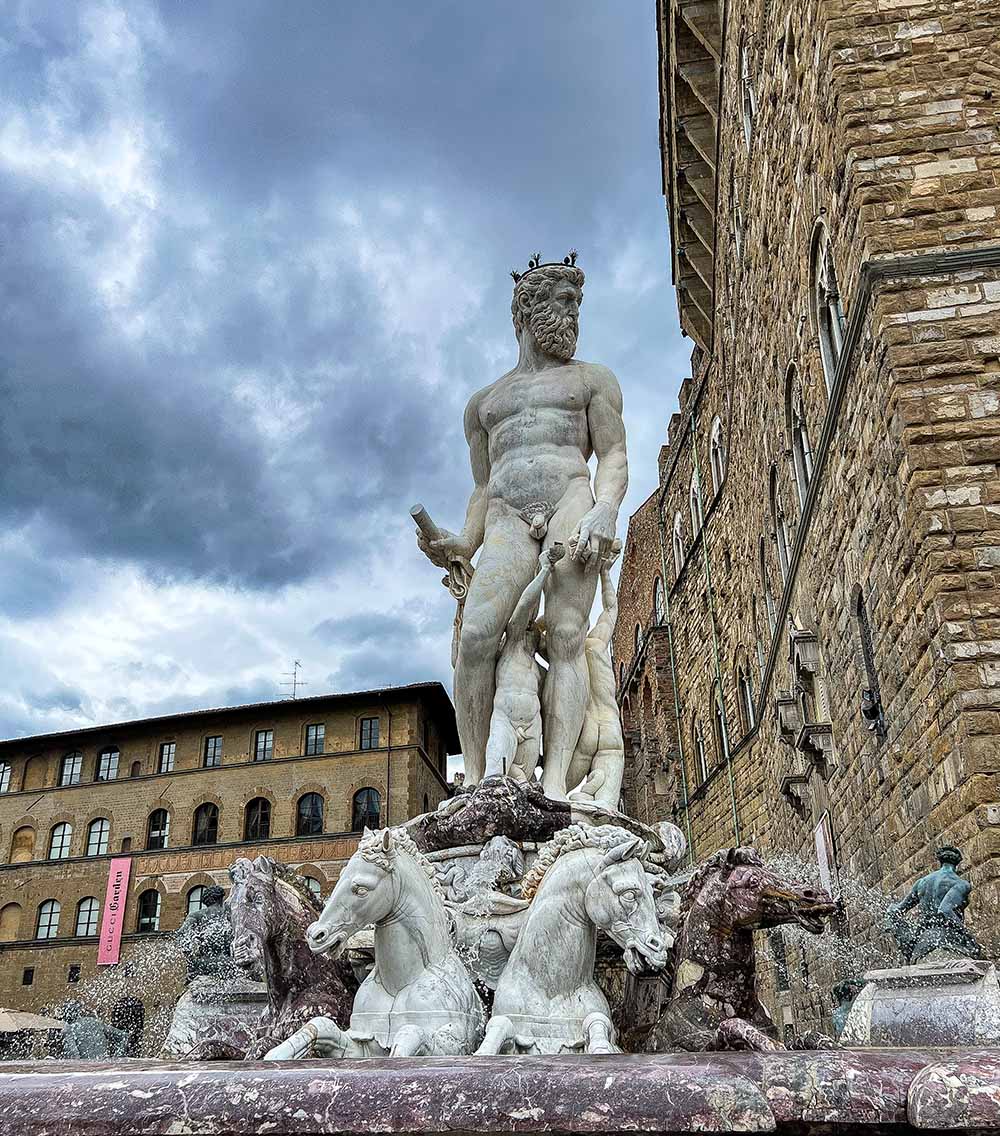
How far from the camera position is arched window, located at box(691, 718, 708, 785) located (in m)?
24.4

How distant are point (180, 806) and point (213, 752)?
244 centimetres

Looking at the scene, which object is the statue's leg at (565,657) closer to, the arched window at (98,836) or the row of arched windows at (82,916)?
the row of arched windows at (82,916)

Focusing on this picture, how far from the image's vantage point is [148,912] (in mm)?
39531

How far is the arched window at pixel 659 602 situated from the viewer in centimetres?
3017

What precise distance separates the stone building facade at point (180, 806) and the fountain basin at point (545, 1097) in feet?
122

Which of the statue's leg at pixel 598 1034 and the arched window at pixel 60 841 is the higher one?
the arched window at pixel 60 841

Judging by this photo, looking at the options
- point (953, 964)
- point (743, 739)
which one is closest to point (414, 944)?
point (953, 964)

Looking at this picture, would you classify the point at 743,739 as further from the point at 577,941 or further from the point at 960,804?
the point at 577,941

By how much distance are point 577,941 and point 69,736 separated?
44.3 meters

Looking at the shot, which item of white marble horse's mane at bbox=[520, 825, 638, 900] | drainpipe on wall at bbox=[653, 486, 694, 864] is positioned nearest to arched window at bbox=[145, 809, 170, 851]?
drainpipe on wall at bbox=[653, 486, 694, 864]

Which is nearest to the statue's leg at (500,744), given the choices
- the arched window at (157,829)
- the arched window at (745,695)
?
the arched window at (745,695)

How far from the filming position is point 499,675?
18.1 ft

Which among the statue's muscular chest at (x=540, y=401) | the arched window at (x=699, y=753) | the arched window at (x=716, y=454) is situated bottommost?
the statue's muscular chest at (x=540, y=401)

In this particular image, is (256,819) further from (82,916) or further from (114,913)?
(82,916)
